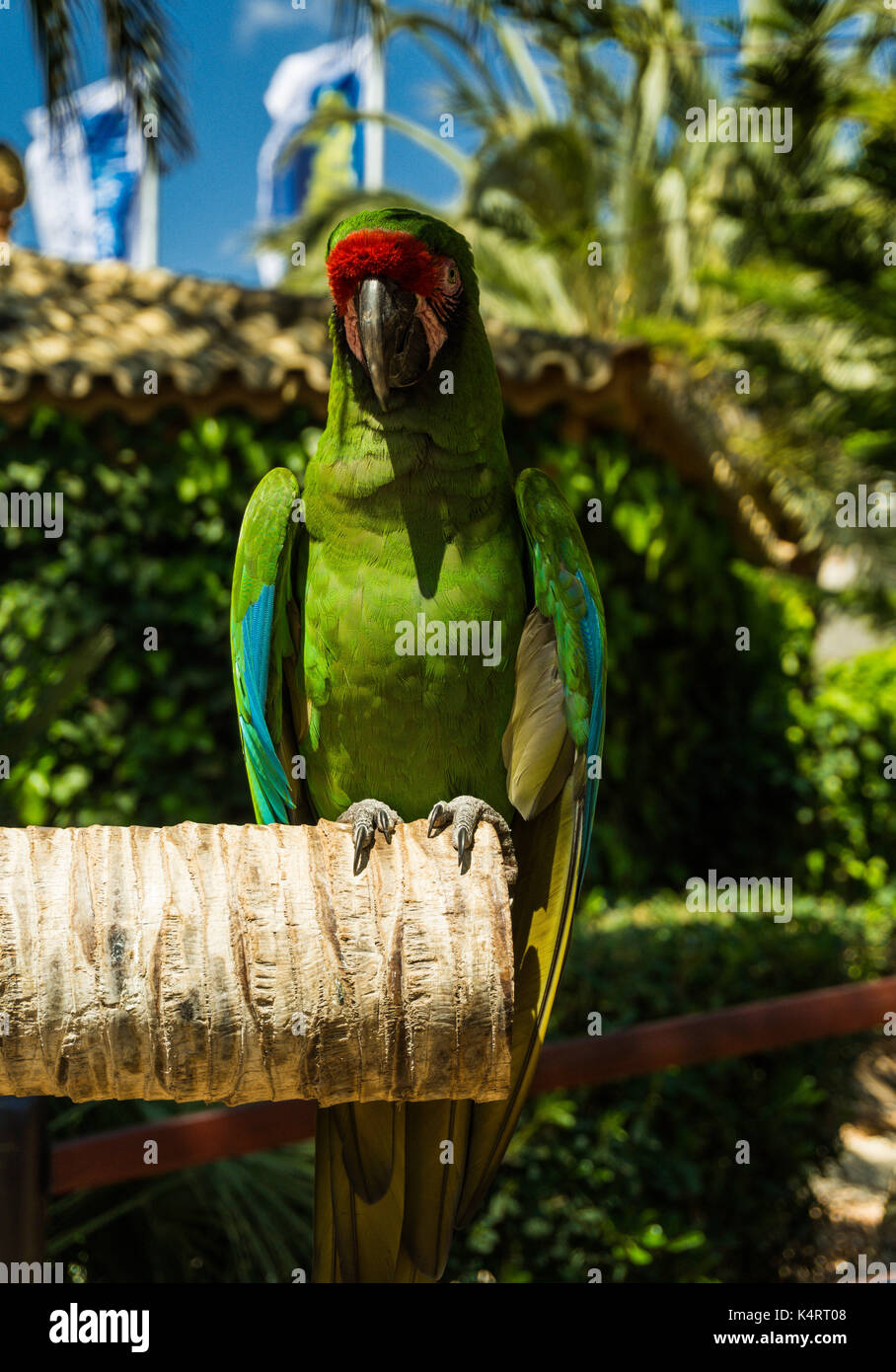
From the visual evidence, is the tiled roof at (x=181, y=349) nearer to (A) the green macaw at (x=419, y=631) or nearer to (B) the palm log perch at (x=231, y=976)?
(A) the green macaw at (x=419, y=631)

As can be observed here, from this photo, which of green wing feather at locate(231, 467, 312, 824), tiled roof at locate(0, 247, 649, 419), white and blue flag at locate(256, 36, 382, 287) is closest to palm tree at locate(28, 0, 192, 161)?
tiled roof at locate(0, 247, 649, 419)

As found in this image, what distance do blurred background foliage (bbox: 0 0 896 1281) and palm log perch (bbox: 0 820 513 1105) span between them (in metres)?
1.22

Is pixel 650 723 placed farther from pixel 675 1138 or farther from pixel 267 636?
pixel 267 636

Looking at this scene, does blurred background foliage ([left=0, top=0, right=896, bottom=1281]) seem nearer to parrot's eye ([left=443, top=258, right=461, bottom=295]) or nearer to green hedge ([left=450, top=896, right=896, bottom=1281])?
green hedge ([left=450, top=896, right=896, bottom=1281])

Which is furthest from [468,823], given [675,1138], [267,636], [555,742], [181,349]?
[181,349]

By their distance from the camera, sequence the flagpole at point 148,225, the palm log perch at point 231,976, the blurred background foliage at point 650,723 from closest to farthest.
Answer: the palm log perch at point 231,976 < the blurred background foliage at point 650,723 < the flagpole at point 148,225

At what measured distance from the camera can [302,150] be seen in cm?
1895

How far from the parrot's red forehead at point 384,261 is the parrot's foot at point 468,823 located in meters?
0.88

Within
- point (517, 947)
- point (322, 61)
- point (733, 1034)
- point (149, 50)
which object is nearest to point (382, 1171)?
Answer: point (517, 947)

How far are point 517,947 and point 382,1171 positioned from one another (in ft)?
1.44

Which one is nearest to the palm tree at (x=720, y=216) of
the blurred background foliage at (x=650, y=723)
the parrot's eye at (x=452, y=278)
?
the blurred background foliage at (x=650, y=723)

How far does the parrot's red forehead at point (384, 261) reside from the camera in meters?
1.86

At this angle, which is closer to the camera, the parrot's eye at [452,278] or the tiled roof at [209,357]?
the parrot's eye at [452,278]
